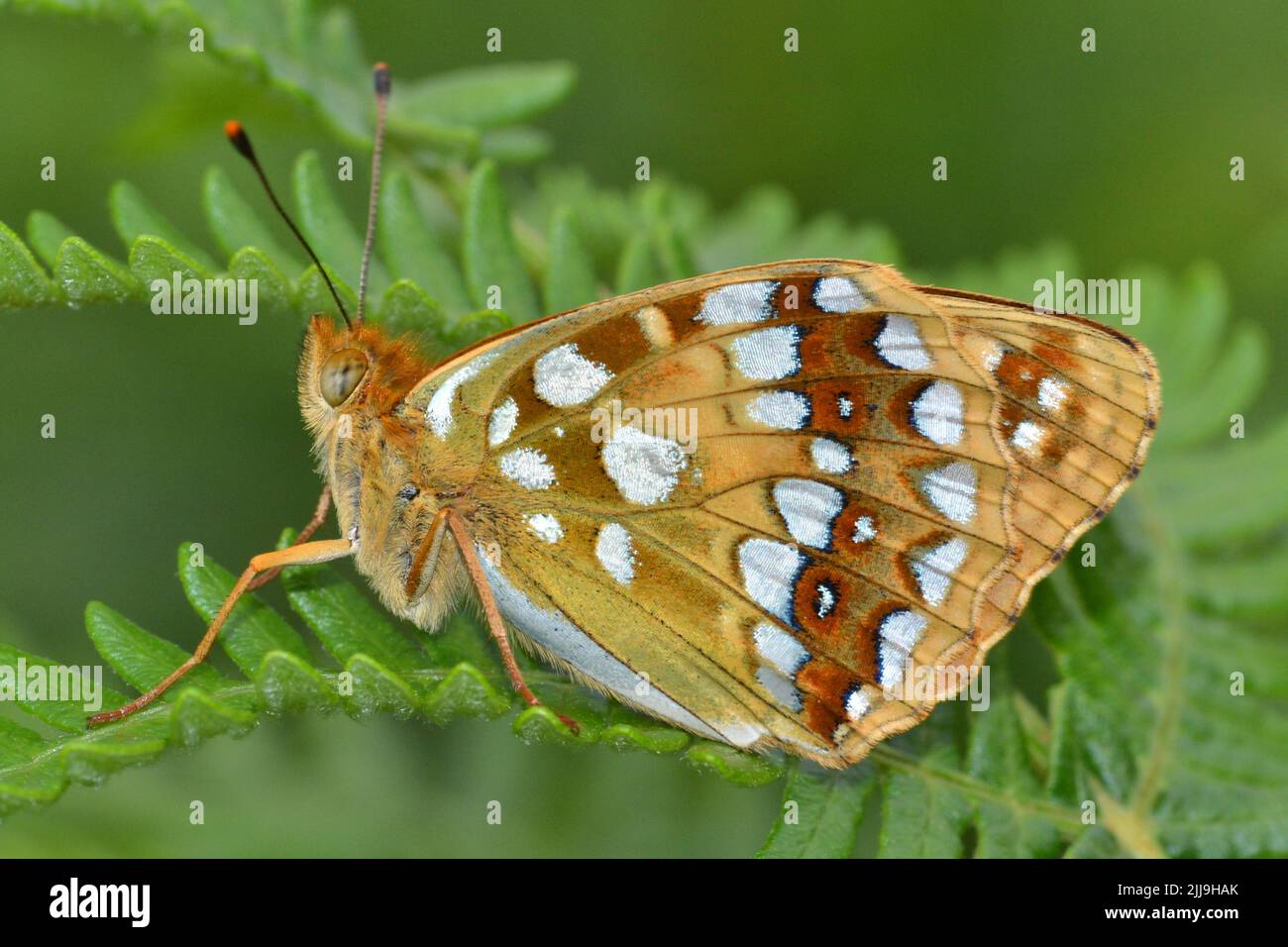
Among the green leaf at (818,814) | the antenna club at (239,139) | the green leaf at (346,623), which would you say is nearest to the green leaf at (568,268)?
the antenna club at (239,139)

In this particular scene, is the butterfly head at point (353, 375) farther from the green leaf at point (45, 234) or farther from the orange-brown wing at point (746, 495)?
the green leaf at point (45, 234)

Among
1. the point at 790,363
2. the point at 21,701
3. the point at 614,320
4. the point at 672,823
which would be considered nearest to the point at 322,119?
the point at 614,320

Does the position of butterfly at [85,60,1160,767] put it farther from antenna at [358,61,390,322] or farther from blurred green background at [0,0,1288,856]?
blurred green background at [0,0,1288,856]

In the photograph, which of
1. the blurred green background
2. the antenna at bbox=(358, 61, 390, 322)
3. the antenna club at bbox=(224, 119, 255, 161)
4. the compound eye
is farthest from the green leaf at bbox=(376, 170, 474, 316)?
the blurred green background

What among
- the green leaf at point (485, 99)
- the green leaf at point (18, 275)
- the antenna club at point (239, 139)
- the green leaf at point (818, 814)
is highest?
the green leaf at point (485, 99)

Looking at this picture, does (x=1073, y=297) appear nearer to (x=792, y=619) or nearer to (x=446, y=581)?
(x=792, y=619)

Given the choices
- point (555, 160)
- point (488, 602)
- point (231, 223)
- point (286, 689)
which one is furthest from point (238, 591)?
point (555, 160)
